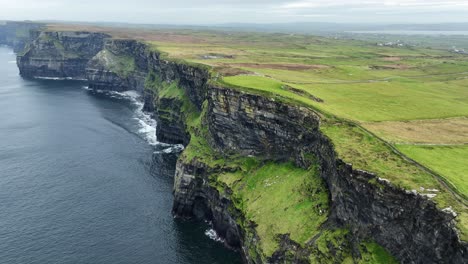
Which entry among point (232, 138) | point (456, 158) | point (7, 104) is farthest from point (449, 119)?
point (7, 104)

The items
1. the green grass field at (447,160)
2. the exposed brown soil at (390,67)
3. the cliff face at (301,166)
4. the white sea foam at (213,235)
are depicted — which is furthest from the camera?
the exposed brown soil at (390,67)

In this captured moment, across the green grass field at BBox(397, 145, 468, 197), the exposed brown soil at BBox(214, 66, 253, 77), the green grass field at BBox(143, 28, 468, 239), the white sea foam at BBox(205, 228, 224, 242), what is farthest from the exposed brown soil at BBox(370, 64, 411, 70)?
the white sea foam at BBox(205, 228, 224, 242)

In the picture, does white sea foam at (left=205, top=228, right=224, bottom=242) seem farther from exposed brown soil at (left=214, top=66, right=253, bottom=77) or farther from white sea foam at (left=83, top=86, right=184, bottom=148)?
white sea foam at (left=83, top=86, right=184, bottom=148)

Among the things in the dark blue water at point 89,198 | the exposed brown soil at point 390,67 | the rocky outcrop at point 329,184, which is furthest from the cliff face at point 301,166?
the exposed brown soil at point 390,67

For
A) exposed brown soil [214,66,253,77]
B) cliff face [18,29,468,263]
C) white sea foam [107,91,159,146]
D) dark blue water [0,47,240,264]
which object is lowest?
dark blue water [0,47,240,264]

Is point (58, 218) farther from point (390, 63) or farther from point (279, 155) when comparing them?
point (390, 63)

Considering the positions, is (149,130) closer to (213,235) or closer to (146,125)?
(146,125)

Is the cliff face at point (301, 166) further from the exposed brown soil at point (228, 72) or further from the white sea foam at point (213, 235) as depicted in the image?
the exposed brown soil at point (228, 72)

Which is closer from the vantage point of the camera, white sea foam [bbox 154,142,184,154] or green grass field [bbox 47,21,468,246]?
green grass field [bbox 47,21,468,246]

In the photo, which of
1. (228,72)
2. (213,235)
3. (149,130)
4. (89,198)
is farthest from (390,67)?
(89,198)
